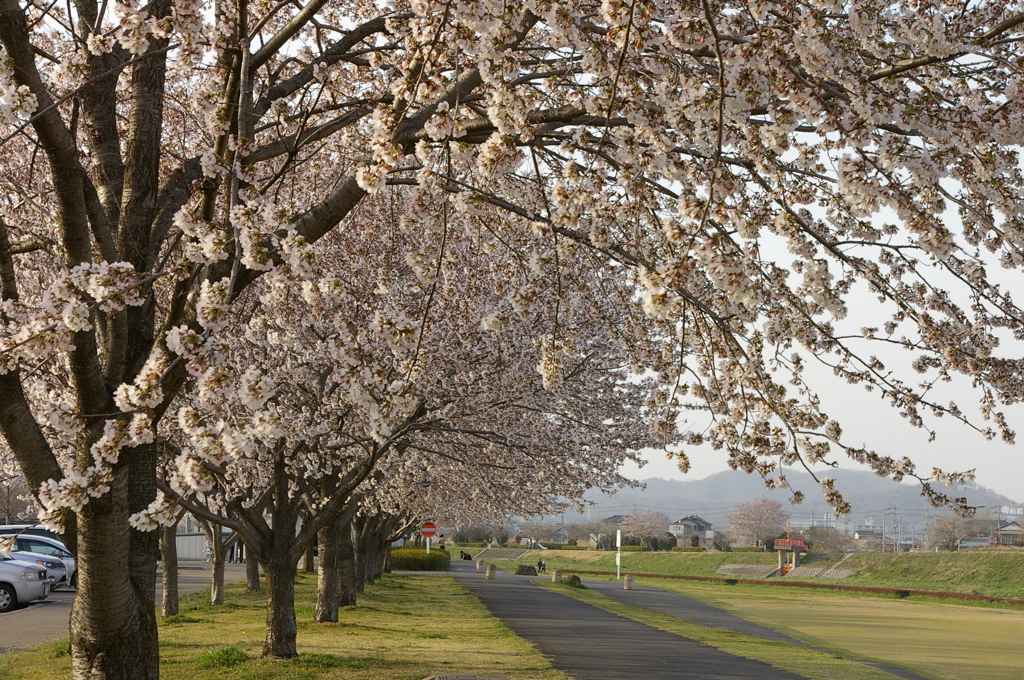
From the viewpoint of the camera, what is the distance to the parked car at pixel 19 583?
843 inches

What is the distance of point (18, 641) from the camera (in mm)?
16344

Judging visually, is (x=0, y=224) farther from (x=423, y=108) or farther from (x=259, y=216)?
(x=423, y=108)

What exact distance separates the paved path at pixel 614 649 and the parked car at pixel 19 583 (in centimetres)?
1194

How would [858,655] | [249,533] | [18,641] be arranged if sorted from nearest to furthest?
[249,533]
[18,641]
[858,655]

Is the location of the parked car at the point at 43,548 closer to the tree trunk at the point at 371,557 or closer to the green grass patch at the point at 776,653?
the tree trunk at the point at 371,557

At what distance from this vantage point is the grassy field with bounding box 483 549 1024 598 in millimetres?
64938

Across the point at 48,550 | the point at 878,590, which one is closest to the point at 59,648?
the point at 48,550

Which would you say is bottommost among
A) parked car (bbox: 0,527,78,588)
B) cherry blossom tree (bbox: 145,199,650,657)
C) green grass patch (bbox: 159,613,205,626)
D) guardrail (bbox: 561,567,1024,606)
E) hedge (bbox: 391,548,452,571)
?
guardrail (bbox: 561,567,1024,606)

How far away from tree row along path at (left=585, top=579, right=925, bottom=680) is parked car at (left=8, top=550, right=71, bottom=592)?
767 inches

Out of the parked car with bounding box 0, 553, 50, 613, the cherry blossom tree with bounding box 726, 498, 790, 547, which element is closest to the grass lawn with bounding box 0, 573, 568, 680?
the parked car with bounding box 0, 553, 50, 613

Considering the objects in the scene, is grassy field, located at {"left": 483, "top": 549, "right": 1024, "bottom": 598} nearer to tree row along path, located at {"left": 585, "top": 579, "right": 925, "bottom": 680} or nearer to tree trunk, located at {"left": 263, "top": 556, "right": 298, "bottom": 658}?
tree row along path, located at {"left": 585, "top": 579, "right": 925, "bottom": 680}

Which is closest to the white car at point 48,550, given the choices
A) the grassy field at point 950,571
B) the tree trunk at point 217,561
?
the tree trunk at point 217,561

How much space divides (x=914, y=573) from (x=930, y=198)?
74.5 metres

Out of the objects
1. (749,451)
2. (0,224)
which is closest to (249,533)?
(0,224)
